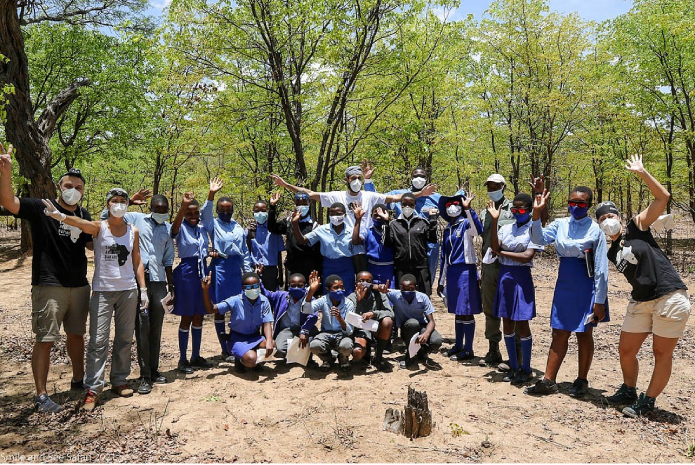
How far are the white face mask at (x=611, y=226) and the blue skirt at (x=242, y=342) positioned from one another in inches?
158

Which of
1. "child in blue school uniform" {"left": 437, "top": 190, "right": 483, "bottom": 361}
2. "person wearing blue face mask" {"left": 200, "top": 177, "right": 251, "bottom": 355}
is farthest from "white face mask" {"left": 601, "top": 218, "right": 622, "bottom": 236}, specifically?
"person wearing blue face mask" {"left": 200, "top": 177, "right": 251, "bottom": 355}

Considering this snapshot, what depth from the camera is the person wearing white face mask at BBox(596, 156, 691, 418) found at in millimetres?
4078

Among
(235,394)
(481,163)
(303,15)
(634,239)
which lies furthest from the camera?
(481,163)

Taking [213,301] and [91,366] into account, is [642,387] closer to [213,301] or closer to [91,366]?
[213,301]

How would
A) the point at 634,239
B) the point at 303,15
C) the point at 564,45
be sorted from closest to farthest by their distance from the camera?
the point at 634,239
the point at 303,15
the point at 564,45

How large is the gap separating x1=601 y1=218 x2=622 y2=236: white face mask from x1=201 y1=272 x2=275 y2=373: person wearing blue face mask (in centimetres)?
382

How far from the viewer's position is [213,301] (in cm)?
602

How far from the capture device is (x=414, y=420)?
12.6 ft

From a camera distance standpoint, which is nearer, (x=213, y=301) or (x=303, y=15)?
(x=213, y=301)

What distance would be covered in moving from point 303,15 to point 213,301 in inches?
207

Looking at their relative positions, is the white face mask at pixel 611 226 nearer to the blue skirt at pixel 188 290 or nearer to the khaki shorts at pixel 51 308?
the blue skirt at pixel 188 290

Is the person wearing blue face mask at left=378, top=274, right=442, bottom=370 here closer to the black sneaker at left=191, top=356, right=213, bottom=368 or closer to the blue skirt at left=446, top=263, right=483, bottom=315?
the blue skirt at left=446, top=263, right=483, bottom=315

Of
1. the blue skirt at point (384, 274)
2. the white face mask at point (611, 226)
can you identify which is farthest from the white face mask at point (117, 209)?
the white face mask at point (611, 226)

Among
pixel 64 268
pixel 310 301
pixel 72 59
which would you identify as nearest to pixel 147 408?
pixel 64 268
